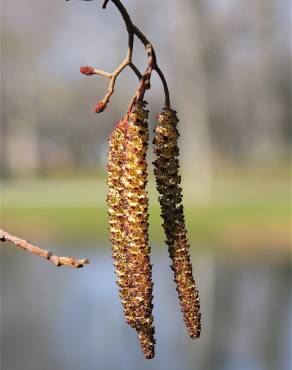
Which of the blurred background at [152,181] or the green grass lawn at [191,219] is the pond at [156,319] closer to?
the blurred background at [152,181]

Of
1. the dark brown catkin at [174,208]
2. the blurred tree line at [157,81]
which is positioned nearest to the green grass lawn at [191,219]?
the blurred tree line at [157,81]

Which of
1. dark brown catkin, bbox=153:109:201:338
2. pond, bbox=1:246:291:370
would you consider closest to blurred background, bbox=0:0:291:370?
pond, bbox=1:246:291:370

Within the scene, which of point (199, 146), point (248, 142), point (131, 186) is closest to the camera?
point (131, 186)

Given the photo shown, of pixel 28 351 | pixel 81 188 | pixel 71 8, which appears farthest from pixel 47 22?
pixel 28 351

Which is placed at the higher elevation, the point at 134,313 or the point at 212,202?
the point at 134,313

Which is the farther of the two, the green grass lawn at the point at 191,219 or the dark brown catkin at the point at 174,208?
the green grass lawn at the point at 191,219

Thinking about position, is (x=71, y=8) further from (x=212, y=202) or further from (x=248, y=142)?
(x=248, y=142)
